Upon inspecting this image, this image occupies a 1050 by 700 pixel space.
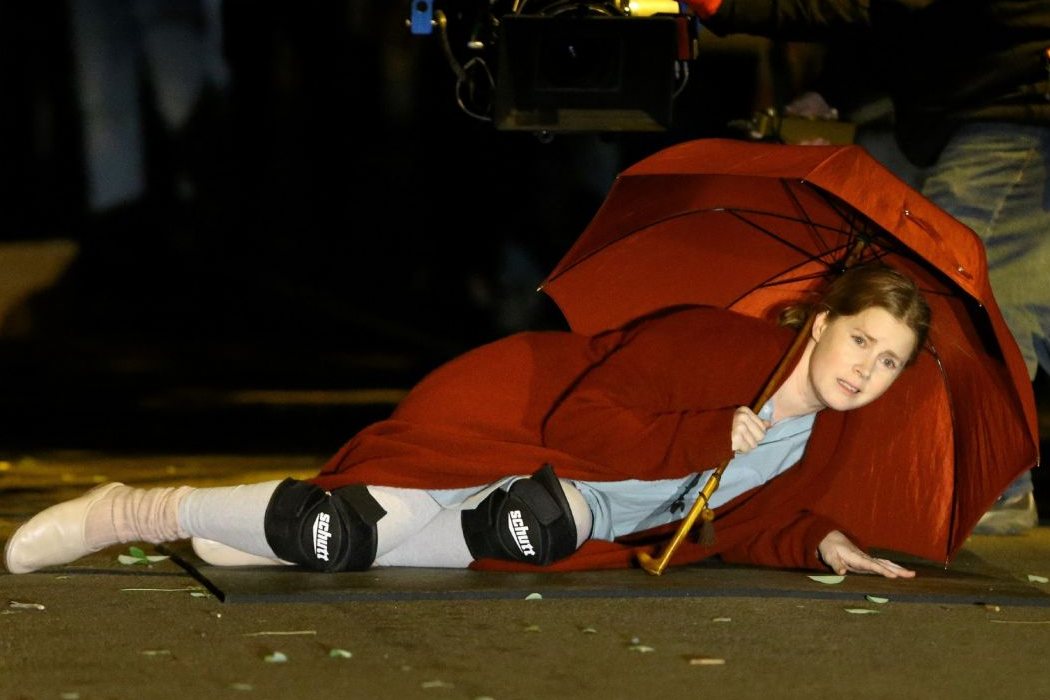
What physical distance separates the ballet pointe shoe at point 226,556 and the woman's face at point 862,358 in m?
1.22

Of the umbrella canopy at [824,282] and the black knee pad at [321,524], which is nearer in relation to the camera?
the black knee pad at [321,524]

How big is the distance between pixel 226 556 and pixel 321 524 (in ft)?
0.91

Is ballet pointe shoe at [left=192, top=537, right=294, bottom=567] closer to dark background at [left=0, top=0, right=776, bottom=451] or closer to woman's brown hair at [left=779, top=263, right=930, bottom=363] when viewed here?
woman's brown hair at [left=779, top=263, right=930, bottom=363]

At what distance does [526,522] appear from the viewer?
14.9ft

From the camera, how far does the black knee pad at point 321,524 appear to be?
445 centimetres

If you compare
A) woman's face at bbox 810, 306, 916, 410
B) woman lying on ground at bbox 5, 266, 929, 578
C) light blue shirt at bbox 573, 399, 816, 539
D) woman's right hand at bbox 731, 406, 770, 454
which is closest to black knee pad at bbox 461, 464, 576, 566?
woman lying on ground at bbox 5, 266, 929, 578

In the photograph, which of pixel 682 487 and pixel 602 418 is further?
pixel 682 487

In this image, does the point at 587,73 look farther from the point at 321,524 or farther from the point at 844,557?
the point at 321,524

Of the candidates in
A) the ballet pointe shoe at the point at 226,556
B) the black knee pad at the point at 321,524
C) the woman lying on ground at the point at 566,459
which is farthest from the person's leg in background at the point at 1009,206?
the ballet pointe shoe at the point at 226,556

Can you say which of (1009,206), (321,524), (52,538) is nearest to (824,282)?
(1009,206)

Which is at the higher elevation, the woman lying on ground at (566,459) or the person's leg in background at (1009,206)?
the person's leg in background at (1009,206)

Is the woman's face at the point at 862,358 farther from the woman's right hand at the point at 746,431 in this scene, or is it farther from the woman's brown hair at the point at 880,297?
the woman's right hand at the point at 746,431

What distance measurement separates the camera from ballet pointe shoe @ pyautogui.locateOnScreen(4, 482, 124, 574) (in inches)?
176

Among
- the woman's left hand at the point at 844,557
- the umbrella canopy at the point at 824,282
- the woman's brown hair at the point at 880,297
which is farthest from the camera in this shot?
the woman's left hand at the point at 844,557
